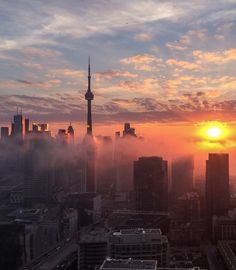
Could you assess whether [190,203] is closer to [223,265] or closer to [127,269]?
[223,265]

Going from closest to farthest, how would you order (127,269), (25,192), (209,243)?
(127,269)
(209,243)
(25,192)

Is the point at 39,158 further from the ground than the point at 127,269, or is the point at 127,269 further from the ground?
the point at 39,158

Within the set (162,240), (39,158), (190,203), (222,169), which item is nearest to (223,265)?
(162,240)

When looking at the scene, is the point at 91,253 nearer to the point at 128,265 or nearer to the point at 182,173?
the point at 128,265

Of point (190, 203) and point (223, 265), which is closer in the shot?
point (223, 265)

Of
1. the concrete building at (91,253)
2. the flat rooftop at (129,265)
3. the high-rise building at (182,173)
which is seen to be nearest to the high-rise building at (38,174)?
the high-rise building at (182,173)

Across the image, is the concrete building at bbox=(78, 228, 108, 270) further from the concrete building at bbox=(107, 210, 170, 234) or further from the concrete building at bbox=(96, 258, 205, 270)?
the concrete building at bbox=(107, 210, 170, 234)

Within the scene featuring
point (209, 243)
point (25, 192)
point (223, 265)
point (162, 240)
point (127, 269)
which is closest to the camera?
point (127, 269)

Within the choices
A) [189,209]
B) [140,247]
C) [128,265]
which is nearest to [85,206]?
[189,209]
